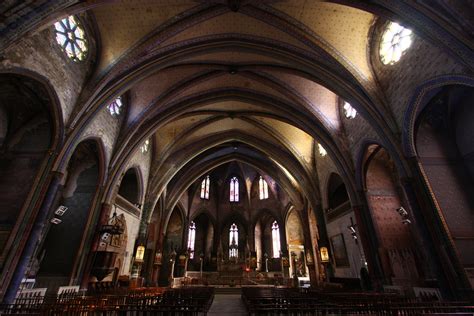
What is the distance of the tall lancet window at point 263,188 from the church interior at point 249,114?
12.8 m

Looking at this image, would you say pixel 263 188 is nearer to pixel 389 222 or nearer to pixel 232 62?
pixel 389 222

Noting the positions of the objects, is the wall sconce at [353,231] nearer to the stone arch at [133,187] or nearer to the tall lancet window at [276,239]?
the stone arch at [133,187]

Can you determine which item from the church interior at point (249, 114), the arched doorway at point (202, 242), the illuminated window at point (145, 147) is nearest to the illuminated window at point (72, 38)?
the church interior at point (249, 114)

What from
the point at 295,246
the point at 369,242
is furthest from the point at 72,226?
the point at 295,246

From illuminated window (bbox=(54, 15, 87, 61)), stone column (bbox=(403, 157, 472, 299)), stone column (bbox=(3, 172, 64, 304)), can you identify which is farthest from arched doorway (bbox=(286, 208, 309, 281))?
illuminated window (bbox=(54, 15, 87, 61))

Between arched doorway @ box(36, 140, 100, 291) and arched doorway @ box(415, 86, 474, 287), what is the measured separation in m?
15.6

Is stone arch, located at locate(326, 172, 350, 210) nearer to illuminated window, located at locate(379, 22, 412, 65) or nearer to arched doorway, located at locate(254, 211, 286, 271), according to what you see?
illuminated window, located at locate(379, 22, 412, 65)

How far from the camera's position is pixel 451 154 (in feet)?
34.8

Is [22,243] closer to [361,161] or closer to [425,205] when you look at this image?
[425,205]

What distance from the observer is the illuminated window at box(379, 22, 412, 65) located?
373 inches

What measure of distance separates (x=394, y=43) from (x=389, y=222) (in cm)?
894

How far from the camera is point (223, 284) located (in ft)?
78.6

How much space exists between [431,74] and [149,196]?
18419 millimetres

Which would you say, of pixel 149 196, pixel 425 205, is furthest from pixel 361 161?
pixel 149 196
